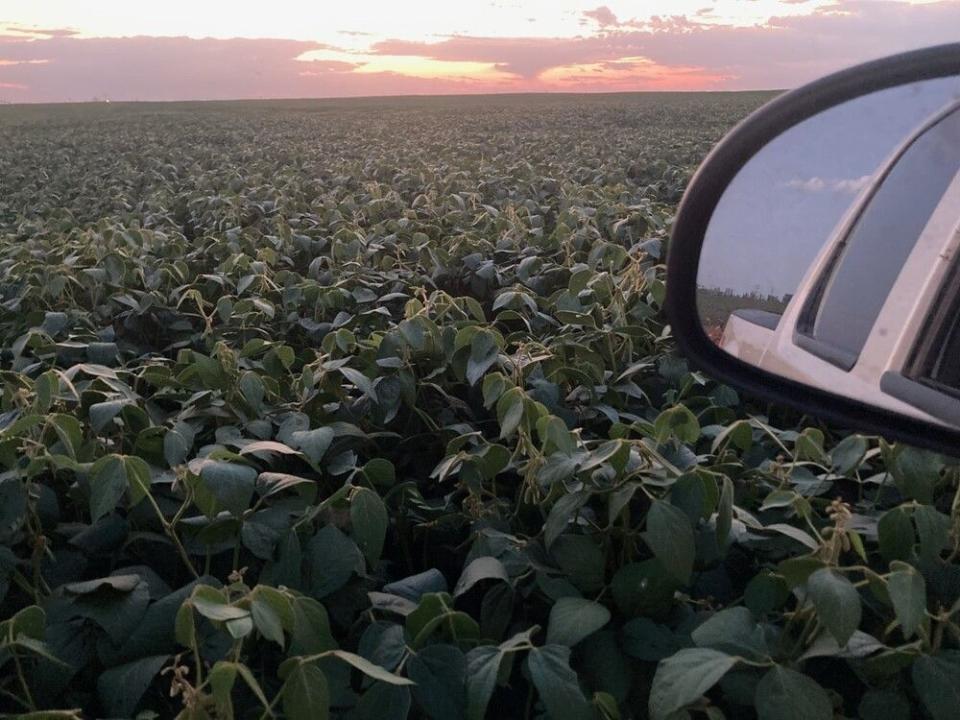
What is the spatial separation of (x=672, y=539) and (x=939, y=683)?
361mm

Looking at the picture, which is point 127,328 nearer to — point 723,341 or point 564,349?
point 564,349

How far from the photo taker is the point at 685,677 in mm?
1080

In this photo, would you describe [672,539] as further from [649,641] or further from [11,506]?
[11,506]

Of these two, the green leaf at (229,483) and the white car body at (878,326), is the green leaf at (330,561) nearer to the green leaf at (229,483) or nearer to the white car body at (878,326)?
the green leaf at (229,483)

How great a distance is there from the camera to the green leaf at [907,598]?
3.59ft

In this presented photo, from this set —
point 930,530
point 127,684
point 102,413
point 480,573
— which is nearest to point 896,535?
point 930,530

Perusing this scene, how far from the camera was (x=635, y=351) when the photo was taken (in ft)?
8.39

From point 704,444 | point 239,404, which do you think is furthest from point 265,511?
point 704,444

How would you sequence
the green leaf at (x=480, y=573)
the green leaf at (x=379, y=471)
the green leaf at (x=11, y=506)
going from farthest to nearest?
the green leaf at (x=379, y=471) → the green leaf at (x=11, y=506) → the green leaf at (x=480, y=573)

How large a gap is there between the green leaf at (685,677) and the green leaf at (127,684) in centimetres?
66

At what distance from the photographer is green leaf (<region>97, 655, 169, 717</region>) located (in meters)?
1.26

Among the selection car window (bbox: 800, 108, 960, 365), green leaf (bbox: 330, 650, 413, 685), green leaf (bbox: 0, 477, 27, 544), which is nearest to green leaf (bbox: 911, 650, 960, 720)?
car window (bbox: 800, 108, 960, 365)

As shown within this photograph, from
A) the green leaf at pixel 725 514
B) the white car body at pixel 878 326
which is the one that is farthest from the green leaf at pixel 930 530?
the green leaf at pixel 725 514

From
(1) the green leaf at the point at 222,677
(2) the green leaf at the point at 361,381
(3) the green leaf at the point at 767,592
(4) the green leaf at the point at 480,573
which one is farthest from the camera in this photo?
(2) the green leaf at the point at 361,381
